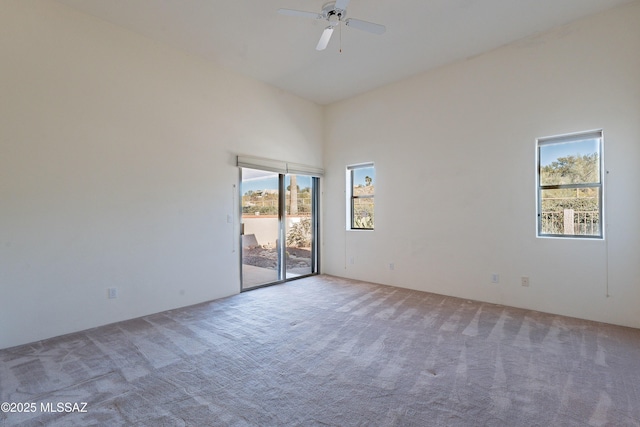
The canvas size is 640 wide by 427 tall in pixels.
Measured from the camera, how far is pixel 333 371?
7.54 ft

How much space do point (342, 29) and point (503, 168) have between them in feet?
8.92

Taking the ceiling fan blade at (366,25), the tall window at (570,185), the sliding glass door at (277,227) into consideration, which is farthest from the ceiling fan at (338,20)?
the tall window at (570,185)

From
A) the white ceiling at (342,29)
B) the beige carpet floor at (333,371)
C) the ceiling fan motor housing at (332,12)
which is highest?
the white ceiling at (342,29)

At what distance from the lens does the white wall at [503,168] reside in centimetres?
316

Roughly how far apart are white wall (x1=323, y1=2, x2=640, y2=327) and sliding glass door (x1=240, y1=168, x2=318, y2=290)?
0.83 metres

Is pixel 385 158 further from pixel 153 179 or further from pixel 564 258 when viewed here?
pixel 153 179

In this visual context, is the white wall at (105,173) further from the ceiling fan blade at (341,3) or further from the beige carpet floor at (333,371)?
Answer: the ceiling fan blade at (341,3)

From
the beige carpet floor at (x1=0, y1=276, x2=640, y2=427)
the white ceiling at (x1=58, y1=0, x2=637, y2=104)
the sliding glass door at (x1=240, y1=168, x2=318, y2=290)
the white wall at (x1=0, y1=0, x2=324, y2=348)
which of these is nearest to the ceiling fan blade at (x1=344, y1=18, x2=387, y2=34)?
the white ceiling at (x1=58, y1=0, x2=637, y2=104)

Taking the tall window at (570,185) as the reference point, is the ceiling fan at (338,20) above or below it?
above

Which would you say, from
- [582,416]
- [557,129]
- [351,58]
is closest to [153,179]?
[351,58]

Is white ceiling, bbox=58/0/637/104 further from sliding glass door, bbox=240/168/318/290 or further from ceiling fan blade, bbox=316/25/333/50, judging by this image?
sliding glass door, bbox=240/168/318/290

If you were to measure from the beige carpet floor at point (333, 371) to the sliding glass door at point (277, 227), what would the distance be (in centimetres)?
149

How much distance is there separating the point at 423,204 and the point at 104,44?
462 cm

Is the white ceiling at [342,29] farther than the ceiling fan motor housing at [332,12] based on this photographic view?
Yes
